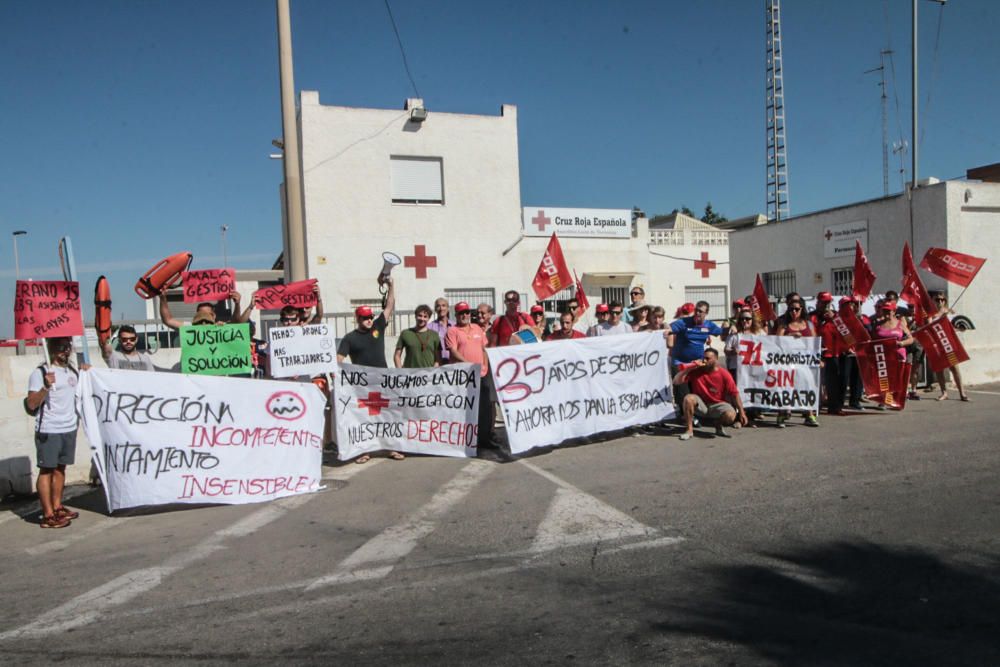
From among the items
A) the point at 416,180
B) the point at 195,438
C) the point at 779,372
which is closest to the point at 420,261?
the point at 416,180

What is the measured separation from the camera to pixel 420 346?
8.88 m

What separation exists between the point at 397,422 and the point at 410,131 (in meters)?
14.0

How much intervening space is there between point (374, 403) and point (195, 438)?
216 cm

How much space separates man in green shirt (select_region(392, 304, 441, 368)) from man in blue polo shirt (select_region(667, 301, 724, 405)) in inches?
119

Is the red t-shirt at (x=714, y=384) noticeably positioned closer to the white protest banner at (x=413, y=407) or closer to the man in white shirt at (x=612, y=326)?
the man in white shirt at (x=612, y=326)

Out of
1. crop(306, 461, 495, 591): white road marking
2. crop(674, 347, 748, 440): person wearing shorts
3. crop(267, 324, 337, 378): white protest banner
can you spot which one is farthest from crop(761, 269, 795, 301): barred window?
crop(306, 461, 495, 591): white road marking

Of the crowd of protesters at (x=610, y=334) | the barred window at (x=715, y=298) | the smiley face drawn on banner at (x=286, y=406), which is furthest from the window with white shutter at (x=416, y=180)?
the smiley face drawn on banner at (x=286, y=406)

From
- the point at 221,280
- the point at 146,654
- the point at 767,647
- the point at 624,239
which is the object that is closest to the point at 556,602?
the point at 767,647

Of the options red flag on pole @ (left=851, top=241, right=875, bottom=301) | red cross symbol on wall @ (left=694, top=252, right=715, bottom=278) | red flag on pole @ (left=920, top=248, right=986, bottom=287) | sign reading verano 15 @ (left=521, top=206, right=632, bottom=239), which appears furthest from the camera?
red cross symbol on wall @ (left=694, top=252, right=715, bottom=278)

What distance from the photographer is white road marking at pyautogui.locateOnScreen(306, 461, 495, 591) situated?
5000 millimetres

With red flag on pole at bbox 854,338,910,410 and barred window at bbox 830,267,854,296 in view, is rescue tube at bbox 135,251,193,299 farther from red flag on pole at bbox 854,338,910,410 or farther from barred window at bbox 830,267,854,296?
barred window at bbox 830,267,854,296

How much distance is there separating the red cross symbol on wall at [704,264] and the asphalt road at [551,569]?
797 inches

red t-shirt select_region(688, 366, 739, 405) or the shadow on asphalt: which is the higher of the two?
red t-shirt select_region(688, 366, 739, 405)

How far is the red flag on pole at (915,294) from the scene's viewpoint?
11484mm
